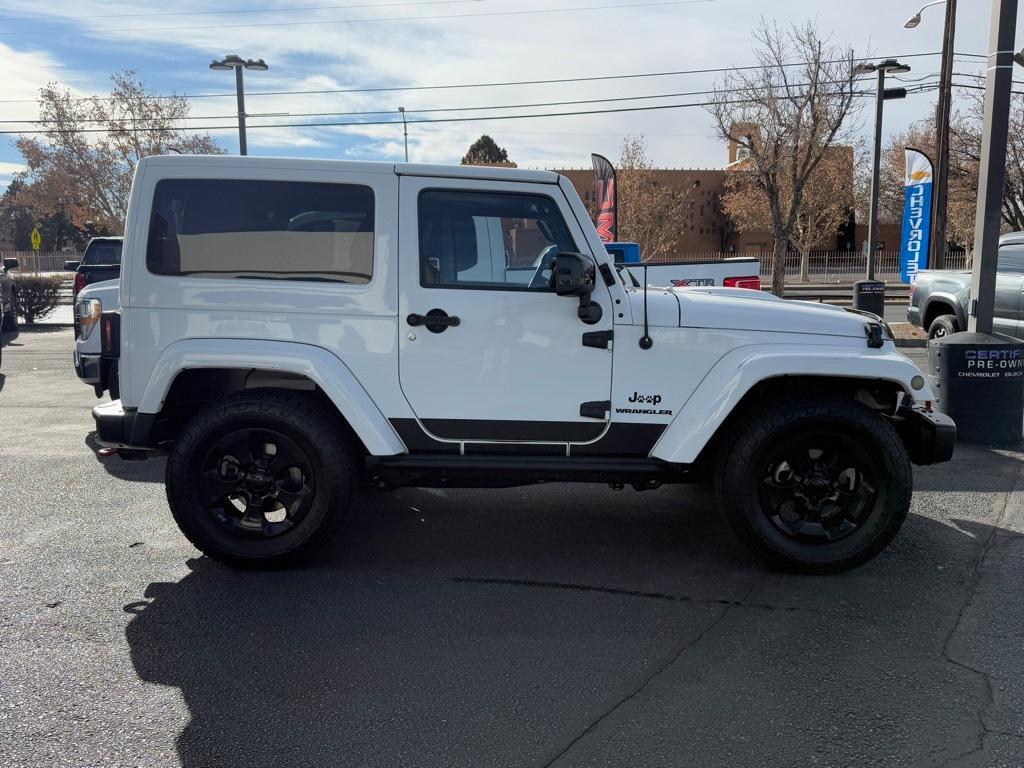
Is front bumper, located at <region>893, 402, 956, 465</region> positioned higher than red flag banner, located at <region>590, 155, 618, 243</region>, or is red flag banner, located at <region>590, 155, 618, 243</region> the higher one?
red flag banner, located at <region>590, 155, 618, 243</region>

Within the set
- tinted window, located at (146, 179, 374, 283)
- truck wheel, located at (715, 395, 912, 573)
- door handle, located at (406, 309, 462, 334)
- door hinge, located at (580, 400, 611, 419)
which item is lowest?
truck wheel, located at (715, 395, 912, 573)

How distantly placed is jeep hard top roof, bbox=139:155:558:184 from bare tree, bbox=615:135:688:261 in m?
31.9

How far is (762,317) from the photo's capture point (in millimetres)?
4320

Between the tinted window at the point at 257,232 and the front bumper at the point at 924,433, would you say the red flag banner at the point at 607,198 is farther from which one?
the tinted window at the point at 257,232

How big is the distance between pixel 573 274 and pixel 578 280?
5cm

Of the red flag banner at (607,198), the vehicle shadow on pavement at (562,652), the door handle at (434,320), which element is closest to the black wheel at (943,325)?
the red flag banner at (607,198)

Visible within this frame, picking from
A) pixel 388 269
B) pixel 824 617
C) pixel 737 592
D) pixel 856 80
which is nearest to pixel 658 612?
pixel 737 592

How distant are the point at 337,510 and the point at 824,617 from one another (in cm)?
244

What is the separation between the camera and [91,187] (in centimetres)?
3581

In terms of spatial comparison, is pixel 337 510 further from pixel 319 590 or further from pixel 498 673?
pixel 498 673

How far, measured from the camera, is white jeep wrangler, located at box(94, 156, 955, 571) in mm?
4242

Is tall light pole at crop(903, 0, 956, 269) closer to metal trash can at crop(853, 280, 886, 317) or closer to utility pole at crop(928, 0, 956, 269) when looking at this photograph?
utility pole at crop(928, 0, 956, 269)

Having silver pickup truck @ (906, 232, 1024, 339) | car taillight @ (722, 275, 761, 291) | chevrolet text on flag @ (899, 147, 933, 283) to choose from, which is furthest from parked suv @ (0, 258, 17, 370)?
chevrolet text on flag @ (899, 147, 933, 283)

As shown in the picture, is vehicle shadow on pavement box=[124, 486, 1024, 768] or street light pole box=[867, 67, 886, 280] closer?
vehicle shadow on pavement box=[124, 486, 1024, 768]
